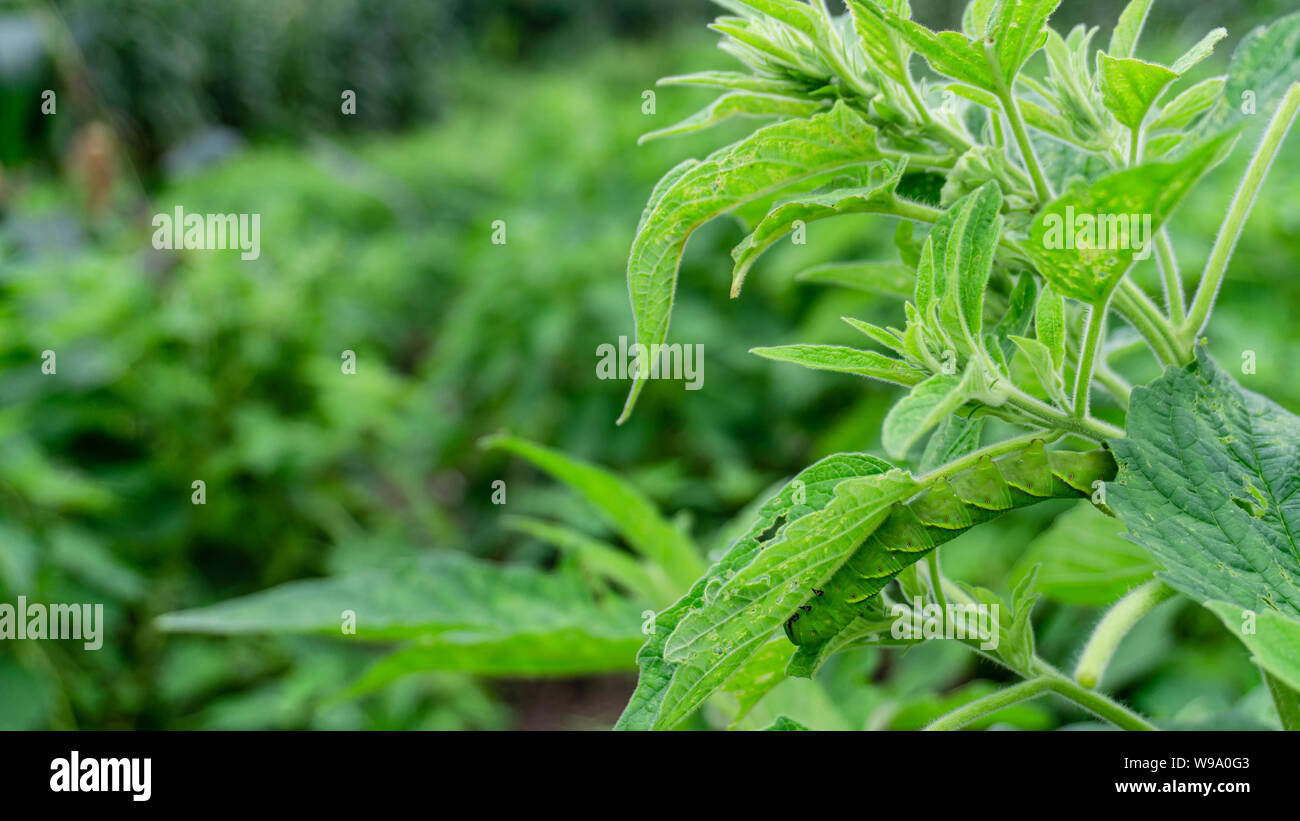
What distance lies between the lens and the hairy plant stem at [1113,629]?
40 cm

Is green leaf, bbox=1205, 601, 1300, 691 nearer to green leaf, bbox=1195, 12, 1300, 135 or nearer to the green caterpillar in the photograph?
the green caterpillar

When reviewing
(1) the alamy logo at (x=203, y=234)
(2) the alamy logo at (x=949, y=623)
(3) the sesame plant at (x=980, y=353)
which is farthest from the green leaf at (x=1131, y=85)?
(1) the alamy logo at (x=203, y=234)

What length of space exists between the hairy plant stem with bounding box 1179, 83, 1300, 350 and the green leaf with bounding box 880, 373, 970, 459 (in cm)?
14

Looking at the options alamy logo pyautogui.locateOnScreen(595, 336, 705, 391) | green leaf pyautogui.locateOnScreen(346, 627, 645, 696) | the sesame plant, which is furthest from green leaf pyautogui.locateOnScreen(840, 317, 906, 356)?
alamy logo pyautogui.locateOnScreen(595, 336, 705, 391)

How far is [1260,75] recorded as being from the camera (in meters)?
0.46

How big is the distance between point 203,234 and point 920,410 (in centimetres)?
227

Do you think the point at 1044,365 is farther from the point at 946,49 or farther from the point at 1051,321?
the point at 946,49

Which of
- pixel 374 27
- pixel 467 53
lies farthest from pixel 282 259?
pixel 467 53

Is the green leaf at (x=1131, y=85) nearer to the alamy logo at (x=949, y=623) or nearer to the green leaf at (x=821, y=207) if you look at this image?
the green leaf at (x=821, y=207)

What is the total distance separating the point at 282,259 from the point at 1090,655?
2.01 metres

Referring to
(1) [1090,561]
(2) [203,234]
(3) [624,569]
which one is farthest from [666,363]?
(1) [1090,561]

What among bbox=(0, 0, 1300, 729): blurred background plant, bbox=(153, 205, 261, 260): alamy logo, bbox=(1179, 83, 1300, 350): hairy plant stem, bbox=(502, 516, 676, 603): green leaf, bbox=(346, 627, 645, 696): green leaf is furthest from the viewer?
bbox=(153, 205, 261, 260): alamy logo
